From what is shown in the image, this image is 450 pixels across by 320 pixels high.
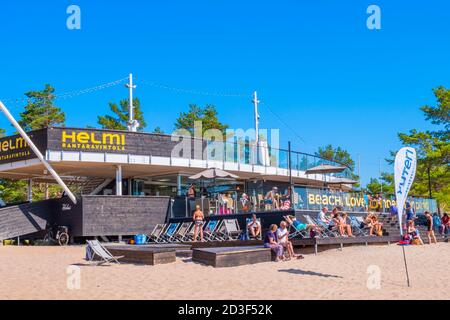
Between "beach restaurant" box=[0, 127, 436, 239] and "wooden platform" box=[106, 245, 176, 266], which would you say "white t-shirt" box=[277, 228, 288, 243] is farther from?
"beach restaurant" box=[0, 127, 436, 239]

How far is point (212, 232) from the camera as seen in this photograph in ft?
67.9

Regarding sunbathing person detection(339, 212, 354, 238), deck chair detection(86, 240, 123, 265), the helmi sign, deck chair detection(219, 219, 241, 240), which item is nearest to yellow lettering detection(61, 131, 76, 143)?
the helmi sign

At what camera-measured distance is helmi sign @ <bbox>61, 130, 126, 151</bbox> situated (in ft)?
81.4

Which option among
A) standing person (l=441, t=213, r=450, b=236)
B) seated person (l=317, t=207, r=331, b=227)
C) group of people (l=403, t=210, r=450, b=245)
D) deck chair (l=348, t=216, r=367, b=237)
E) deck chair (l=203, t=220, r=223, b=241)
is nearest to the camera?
seated person (l=317, t=207, r=331, b=227)

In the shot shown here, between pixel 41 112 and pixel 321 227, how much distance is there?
38.0 m

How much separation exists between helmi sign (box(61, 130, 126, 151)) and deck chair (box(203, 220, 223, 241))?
261 inches

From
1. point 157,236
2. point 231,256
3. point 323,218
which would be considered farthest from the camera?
point 157,236

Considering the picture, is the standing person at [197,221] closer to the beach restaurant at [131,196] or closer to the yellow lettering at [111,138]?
the beach restaurant at [131,196]

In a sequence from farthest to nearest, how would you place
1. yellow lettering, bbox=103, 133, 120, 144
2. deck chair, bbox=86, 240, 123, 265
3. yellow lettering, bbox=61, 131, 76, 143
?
yellow lettering, bbox=103, 133, 120, 144
yellow lettering, bbox=61, 131, 76, 143
deck chair, bbox=86, 240, 123, 265

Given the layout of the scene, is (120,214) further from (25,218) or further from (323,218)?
(323,218)

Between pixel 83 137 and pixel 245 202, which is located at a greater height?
pixel 83 137

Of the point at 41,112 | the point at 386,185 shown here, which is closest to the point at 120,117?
the point at 41,112
